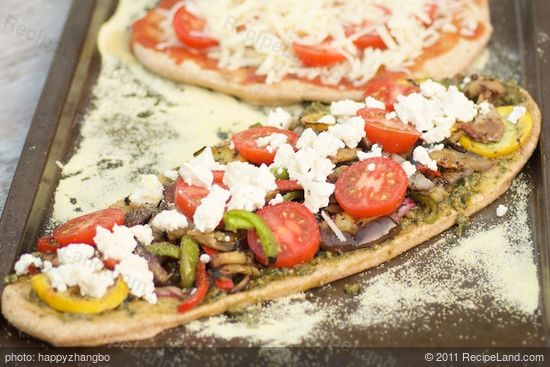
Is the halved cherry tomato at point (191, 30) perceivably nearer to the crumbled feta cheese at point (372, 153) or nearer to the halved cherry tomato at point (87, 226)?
the crumbled feta cheese at point (372, 153)

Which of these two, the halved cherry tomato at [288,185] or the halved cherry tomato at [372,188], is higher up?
the halved cherry tomato at [288,185]

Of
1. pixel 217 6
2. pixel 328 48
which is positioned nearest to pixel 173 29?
pixel 217 6

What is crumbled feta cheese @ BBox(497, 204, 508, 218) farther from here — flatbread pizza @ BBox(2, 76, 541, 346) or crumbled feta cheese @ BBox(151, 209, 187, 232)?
crumbled feta cheese @ BBox(151, 209, 187, 232)

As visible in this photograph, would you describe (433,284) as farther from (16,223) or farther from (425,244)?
(16,223)

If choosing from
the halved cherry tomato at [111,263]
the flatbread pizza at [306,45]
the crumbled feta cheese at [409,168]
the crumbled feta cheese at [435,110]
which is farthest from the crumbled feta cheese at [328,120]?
the halved cherry tomato at [111,263]

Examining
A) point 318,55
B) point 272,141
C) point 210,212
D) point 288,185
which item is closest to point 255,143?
point 272,141

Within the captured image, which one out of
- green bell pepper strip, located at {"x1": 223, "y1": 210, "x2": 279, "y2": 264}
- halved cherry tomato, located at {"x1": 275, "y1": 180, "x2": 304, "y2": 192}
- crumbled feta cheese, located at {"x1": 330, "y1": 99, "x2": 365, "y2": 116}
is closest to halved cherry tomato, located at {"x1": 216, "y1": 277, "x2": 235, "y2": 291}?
green bell pepper strip, located at {"x1": 223, "y1": 210, "x2": 279, "y2": 264}
